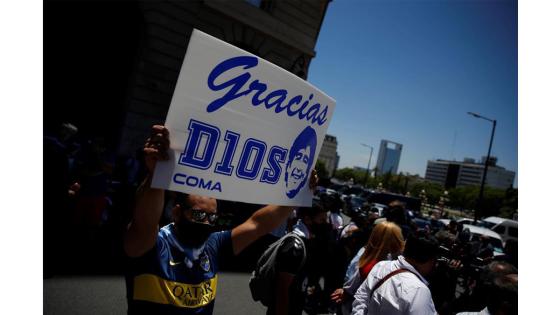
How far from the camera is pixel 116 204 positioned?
7738mm

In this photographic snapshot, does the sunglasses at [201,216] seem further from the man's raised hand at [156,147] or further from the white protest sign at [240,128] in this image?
the man's raised hand at [156,147]

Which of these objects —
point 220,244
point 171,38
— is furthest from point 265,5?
point 220,244

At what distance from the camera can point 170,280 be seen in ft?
5.68

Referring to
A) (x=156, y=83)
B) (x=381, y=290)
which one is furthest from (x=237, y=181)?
(x=156, y=83)

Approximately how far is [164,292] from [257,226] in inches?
27.7

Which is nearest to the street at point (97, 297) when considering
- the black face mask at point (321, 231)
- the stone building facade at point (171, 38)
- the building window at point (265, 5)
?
the black face mask at point (321, 231)

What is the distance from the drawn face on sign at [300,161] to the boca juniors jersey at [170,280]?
2.26 feet

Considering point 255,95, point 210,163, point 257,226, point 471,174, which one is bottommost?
point 257,226

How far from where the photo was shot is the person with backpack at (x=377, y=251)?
316cm

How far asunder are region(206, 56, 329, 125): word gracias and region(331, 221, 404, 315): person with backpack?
4.89 feet

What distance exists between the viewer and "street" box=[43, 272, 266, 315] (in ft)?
12.9

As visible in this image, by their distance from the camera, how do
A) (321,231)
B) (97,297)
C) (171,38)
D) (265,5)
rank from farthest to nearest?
(265,5), (171,38), (321,231), (97,297)

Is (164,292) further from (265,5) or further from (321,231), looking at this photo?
(265,5)
